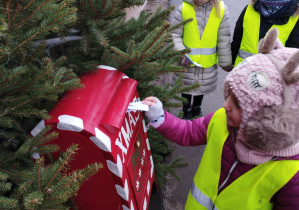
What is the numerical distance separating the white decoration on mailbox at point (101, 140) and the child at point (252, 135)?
0.39 meters

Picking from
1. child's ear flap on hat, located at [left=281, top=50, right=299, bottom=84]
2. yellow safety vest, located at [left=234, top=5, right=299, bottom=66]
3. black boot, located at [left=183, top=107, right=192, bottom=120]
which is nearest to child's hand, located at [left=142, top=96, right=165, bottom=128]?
child's ear flap on hat, located at [left=281, top=50, right=299, bottom=84]

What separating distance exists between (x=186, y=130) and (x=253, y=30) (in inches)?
58.8

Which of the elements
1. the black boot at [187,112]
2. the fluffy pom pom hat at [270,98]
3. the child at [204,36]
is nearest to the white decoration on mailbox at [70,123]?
the fluffy pom pom hat at [270,98]

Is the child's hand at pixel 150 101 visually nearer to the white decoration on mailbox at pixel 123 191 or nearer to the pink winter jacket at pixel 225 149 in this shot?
the pink winter jacket at pixel 225 149

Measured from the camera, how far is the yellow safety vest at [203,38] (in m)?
2.74

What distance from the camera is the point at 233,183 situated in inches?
59.1

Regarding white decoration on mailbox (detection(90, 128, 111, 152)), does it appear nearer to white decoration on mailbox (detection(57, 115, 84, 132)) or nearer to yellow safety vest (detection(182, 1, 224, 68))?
white decoration on mailbox (detection(57, 115, 84, 132))

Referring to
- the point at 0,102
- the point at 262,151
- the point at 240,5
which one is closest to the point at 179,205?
the point at 262,151

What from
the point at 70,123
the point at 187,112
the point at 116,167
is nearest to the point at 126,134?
the point at 116,167

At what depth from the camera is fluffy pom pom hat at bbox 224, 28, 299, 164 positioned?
1.12 m

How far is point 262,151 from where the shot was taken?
4.24 ft

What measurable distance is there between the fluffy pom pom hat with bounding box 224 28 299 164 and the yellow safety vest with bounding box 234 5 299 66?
4.82 ft

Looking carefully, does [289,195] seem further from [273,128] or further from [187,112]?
[187,112]

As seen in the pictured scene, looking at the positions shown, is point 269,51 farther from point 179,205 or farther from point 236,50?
point 179,205
